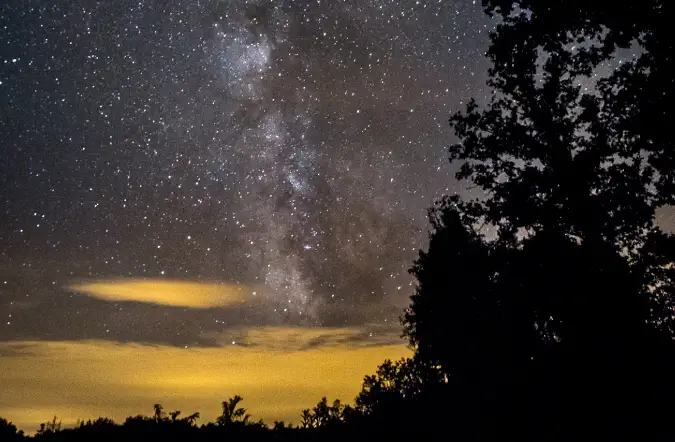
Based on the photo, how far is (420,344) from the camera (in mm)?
19375

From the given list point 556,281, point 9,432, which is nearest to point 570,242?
point 556,281

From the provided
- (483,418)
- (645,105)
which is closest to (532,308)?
(483,418)

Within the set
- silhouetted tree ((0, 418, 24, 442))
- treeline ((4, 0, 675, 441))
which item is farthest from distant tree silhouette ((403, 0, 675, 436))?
silhouetted tree ((0, 418, 24, 442))

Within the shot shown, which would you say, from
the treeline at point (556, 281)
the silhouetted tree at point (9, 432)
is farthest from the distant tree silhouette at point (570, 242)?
the silhouetted tree at point (9, 432)

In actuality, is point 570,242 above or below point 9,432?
above

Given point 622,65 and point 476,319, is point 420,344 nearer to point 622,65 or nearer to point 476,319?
point 476,319

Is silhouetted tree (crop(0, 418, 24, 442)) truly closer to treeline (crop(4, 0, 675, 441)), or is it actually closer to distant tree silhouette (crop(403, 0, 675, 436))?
treeline (crop(4, 0, 675, 441))

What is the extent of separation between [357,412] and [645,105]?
963 cm

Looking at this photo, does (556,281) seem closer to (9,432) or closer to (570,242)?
(570,242)

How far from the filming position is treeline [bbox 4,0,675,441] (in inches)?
328

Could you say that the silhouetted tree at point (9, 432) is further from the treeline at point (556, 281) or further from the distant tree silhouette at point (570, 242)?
the distant tree silhouette at point (570, 242)

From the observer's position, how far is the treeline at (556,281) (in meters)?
8.34

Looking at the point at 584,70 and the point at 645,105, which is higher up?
the point at 584,70

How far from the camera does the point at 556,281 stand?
12336 mm
